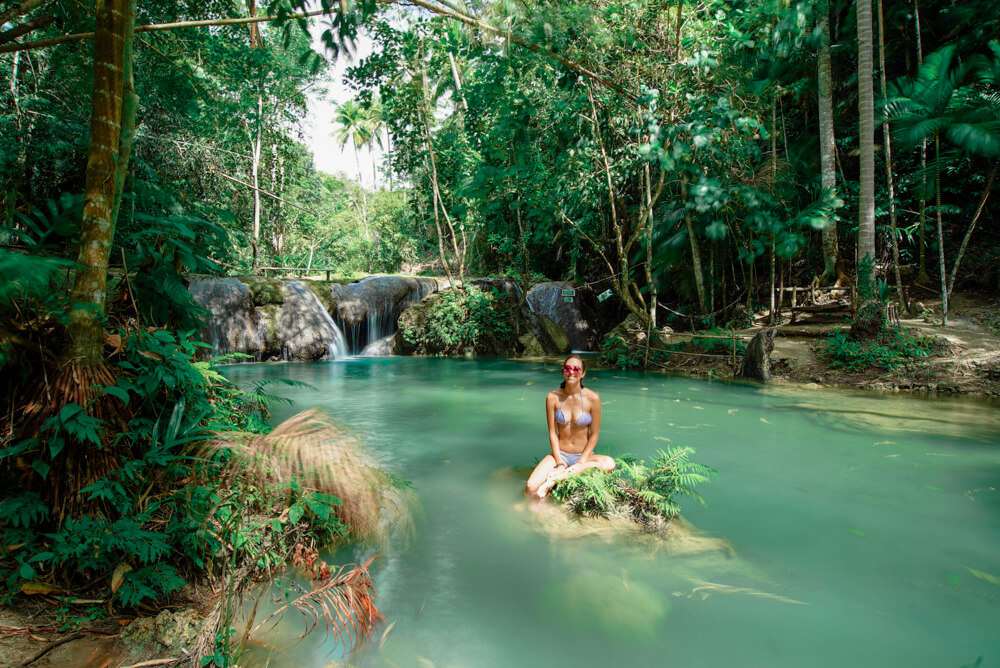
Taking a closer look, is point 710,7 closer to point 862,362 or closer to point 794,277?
point 862,362

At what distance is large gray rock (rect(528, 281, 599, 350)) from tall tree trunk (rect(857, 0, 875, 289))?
896cm

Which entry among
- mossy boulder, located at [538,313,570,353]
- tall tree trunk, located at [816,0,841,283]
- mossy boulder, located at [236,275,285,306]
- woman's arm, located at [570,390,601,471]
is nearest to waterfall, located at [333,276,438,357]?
mossy boulder, located at [236,275,285,306]

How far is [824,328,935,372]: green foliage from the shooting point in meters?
9.50

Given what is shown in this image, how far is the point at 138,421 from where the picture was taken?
9.47 feet

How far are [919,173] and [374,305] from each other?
15401mm

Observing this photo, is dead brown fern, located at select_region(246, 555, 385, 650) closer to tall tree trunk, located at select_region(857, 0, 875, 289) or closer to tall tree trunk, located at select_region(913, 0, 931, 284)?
tall tree trunk, located at select_region(857, 0, 875, 289)

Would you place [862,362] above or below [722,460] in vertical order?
above

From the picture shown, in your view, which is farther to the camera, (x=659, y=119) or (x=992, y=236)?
(x=992, y=236)

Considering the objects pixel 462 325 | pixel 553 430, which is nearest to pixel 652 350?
pixel 462 325

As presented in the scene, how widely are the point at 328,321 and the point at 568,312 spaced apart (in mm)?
8114

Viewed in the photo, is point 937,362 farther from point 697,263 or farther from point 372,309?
point 372,309

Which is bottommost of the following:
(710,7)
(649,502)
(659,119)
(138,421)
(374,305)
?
(649,502)

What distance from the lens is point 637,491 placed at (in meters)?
3.99

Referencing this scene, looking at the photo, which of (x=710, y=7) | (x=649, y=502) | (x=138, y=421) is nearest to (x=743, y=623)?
(x=649, y=502)
